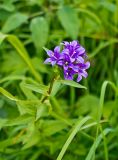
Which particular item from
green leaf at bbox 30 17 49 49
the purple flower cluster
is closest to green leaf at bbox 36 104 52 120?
the purple flower cluster

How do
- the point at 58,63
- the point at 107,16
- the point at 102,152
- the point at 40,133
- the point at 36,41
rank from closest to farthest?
the point at 58,63 < the point at 40,133 < the point at 102,152 < the point at 36,41 < the point at 107,16

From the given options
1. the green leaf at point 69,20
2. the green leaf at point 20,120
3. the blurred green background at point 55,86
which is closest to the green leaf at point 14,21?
the blurred green background at point 55,86

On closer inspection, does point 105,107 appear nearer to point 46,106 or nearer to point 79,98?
point 79,98

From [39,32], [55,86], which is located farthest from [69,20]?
[55,86]

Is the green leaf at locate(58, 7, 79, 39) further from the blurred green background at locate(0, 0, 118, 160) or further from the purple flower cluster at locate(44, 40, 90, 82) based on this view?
the purple flower cluster at locate(44, 40, 90, 82)

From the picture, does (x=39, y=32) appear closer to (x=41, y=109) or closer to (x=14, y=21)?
(x=14, y=21)

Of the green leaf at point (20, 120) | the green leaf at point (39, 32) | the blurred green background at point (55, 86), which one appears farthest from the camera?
the green leaf at point (39, 32)

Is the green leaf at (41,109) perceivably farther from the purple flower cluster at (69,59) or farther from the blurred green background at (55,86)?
the purple flower cluster at (69,59)

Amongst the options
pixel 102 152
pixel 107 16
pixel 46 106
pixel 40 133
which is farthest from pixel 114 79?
pixel 46 106
